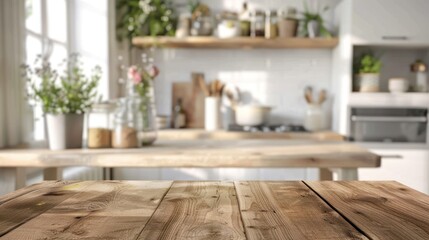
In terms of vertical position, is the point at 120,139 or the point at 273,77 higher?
the point at 273,77

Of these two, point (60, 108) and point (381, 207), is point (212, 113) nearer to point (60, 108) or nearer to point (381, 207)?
point (60, 108)

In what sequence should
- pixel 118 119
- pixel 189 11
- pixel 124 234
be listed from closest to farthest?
pixel 124 234, pixel 118 119, pixel 189 11

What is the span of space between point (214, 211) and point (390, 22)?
9.83 feet

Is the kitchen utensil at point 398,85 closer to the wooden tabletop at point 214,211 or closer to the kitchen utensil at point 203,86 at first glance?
the kitchen utensil at point 203,86

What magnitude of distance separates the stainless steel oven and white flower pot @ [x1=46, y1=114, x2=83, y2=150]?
2255mm

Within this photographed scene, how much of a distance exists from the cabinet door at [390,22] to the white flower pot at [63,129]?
7.65 feet

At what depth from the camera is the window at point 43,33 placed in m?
2.54

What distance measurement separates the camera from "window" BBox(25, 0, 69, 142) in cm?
254

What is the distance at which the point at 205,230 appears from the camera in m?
0.71

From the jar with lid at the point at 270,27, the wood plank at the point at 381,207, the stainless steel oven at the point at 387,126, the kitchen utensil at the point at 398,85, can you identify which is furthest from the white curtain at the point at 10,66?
the kitchen utensil at the point at 398,85

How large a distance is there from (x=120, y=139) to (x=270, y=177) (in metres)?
1.75

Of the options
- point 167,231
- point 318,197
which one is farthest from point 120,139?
point 167,231

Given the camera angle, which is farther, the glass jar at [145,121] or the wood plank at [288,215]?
the glass jar at [145,121]

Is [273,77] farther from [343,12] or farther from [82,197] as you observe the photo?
[82,197]
